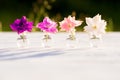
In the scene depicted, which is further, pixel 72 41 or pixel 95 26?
pixel 72 41

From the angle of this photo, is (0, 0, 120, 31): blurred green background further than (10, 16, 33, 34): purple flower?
Yes

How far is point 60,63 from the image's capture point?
7.05ft

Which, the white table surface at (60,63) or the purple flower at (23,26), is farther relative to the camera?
the purple flower at (23,26)

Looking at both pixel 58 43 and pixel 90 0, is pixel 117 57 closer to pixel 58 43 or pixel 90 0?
pixel 58 43

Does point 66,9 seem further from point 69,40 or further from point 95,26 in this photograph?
point 95,26

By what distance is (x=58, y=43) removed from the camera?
302cm

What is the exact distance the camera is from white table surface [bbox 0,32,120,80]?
1.88m

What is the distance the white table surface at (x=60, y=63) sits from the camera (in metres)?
1.88

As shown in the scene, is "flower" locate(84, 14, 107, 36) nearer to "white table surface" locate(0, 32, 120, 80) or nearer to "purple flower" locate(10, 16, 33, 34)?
"white table surface" locate(0, 32, 120, 80)

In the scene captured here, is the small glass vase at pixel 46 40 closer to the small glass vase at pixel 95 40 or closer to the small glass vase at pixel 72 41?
Result: the small glass vase at pixel 72 41

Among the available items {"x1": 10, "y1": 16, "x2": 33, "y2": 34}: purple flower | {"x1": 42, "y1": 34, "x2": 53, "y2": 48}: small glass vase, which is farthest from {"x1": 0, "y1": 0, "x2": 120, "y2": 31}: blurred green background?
{"x1": 10, "y1": 16, "x2": 33, "y2": 34}: purple flower

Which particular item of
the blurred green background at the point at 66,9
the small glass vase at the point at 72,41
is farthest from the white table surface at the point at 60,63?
the blurred green background at the point at 66,9

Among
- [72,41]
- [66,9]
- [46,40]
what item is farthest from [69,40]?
[66,9]

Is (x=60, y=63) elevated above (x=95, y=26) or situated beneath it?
situated beneath
